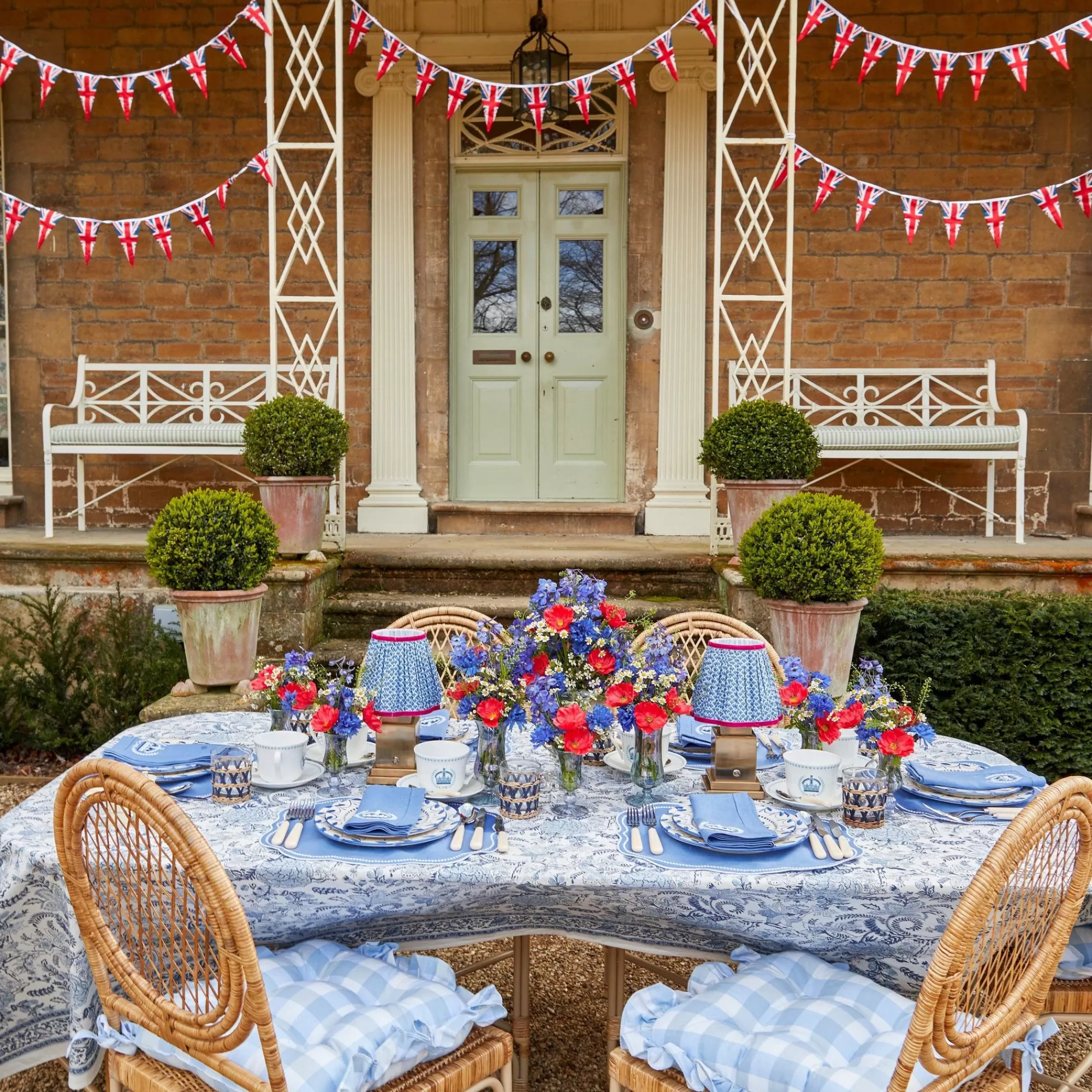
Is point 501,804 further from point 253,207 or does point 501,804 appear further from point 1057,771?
point 253,207

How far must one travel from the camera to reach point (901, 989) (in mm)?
2074

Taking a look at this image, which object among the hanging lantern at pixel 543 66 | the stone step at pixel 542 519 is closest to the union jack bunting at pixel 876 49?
the hanging lantern at pixel 543 66

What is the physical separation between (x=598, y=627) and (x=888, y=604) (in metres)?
2.91

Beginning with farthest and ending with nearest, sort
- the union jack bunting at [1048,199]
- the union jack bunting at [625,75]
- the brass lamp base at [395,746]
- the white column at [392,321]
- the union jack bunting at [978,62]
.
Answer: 1. the white column at [392,321]
2. the union jack bunting at [1048,199]
3. the union jack bunting at [625,75]
4. the union jack bunting at [978,62]
5. the brass lamp base at [395,746]

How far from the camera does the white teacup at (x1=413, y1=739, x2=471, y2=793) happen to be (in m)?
2.30

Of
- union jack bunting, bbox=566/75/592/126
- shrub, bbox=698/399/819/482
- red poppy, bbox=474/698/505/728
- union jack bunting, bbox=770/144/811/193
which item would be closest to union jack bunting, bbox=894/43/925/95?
union jack bunting, bbox=770/144/811/193

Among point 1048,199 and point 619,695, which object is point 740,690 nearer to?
point 619,695

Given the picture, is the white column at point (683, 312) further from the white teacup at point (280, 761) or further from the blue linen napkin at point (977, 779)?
the white teacup at point (280, 761)

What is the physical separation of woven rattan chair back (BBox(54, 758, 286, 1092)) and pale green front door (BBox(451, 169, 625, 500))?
5.26 meters

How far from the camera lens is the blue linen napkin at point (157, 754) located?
2.39 metres

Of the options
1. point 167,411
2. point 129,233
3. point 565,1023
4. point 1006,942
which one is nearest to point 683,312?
point 129,233

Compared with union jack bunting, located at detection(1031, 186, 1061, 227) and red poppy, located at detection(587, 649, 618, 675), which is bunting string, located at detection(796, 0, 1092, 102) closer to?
union jack bunting, located at detection(1031, 186, 1061, 227)

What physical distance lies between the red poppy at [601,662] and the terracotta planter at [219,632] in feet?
8.21

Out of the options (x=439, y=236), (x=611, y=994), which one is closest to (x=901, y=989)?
(x=611, y=994)
